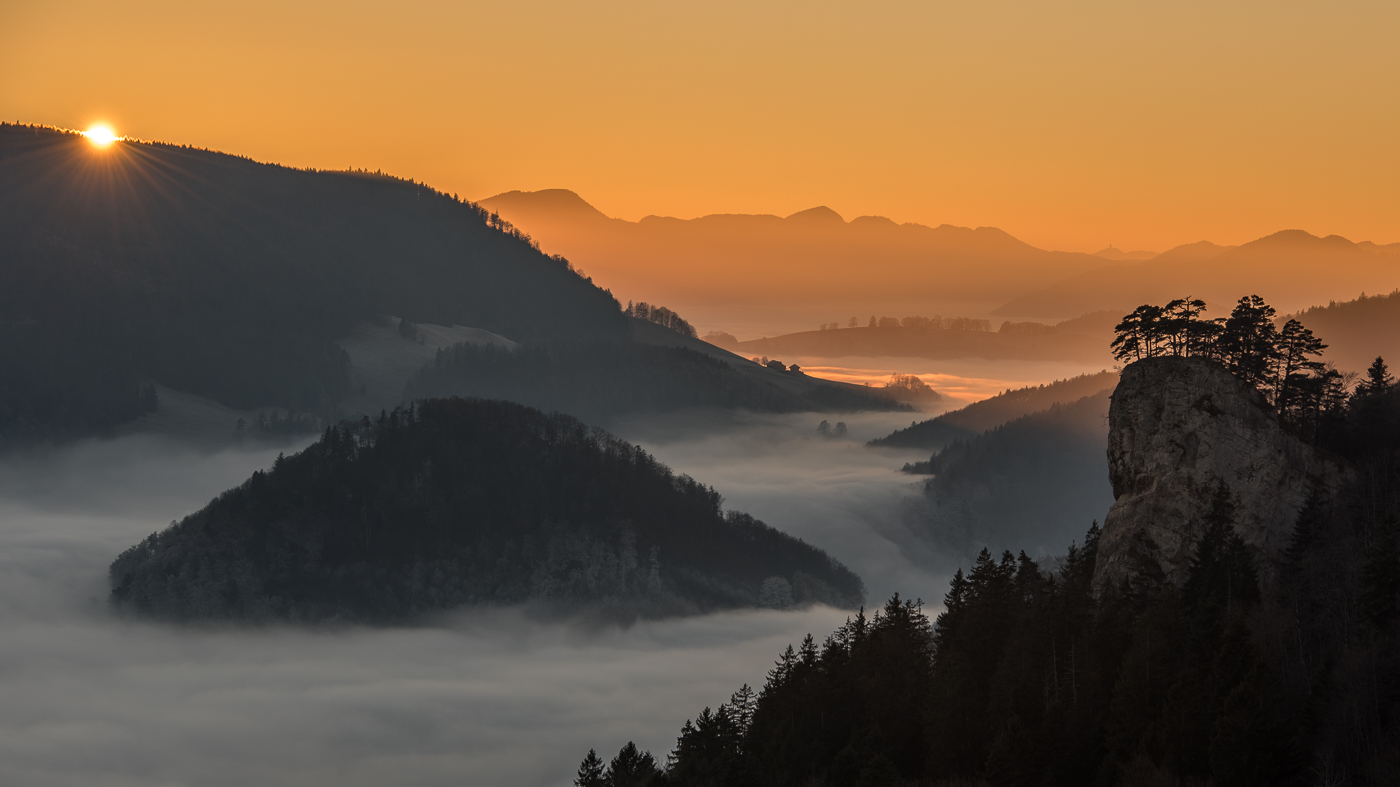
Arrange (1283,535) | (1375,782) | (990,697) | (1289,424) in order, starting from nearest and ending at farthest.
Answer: (1375,782)
(990,697)
(1283,535)
(1289,424)

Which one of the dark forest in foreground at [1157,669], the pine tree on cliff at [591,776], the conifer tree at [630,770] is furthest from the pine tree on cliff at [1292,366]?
the pine tree on cliff at [591,776]

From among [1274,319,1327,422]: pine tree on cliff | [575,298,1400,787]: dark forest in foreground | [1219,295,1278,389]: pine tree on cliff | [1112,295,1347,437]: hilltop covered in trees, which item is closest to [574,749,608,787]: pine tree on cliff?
[575,298,1400,787]: dark forest in foreground

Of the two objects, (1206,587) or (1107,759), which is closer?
(1107,759)

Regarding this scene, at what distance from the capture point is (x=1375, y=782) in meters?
78.2

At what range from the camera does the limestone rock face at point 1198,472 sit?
114 meters

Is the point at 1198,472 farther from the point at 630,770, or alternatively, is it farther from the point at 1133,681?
the point at 630,770

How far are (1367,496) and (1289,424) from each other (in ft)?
42.6

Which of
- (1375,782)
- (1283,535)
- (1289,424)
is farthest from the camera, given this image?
(1289,424)

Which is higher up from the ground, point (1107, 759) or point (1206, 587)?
point (1206, 587)

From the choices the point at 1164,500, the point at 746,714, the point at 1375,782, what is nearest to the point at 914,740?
the point at 746,714

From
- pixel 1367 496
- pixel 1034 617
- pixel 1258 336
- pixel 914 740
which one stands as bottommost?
pixel 914 740

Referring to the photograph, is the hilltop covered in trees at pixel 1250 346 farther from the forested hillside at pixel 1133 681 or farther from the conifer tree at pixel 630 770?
the conifer tree at pixel 630 770

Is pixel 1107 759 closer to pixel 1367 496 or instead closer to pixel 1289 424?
pixel 1367 496

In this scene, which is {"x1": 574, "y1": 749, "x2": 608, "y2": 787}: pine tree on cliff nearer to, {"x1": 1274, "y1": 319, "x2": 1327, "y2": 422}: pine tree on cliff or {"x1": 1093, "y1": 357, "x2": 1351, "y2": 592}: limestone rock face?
{"x1": 1093, "y1": 357, "x2": 1351, "y2": 592}: limestone rock face
